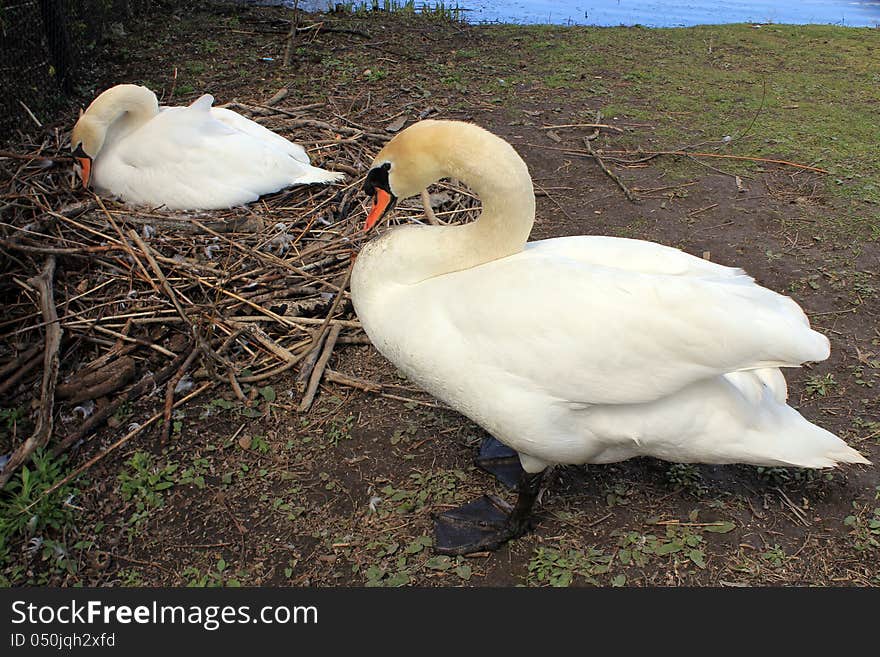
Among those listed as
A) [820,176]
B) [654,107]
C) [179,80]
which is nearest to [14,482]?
[179,80]

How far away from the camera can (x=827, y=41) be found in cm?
1041

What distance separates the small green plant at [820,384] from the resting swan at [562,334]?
915 millimetres

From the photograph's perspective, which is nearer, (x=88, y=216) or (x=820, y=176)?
(x=88, y=216)

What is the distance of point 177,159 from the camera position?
15.2 ft

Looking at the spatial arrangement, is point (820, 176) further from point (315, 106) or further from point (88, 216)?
point (88, 216)

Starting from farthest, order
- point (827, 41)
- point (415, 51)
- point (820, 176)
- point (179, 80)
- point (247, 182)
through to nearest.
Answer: point (827, 41) → point (415, 51) → point (179, 80) → point (820, 176) → point (247, 182)

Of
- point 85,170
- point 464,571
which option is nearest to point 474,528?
point 464,571

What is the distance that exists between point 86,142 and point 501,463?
10.7 feet

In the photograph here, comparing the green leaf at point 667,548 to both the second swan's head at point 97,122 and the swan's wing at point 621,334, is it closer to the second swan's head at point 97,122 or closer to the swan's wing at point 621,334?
the swan's wing at point 621,334

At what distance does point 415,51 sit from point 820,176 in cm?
457

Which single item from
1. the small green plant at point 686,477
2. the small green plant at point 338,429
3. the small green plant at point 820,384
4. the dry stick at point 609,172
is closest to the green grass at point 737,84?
the dry stick at point 609,172

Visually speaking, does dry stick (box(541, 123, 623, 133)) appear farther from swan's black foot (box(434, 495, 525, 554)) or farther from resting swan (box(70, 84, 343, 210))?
swan's black foot (box(434, 495, 525, 554))

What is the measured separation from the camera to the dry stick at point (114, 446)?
2.97m

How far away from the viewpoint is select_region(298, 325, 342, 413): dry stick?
3.58 meters
